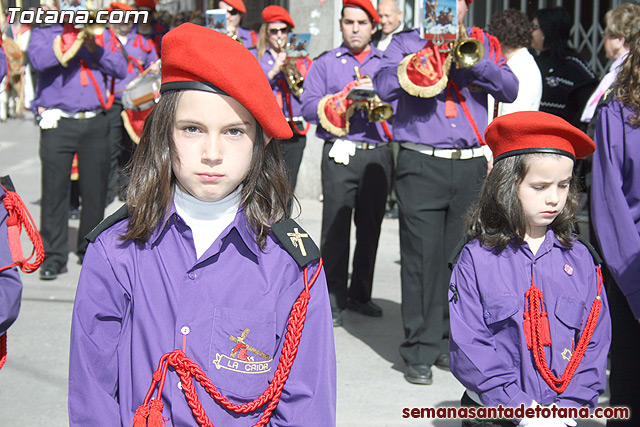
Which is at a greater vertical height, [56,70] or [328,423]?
[56,70]

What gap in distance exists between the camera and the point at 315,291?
2.24 meters

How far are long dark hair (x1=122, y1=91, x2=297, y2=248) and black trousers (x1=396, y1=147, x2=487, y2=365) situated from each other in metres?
2.83

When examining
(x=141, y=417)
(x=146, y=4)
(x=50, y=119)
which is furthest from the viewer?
(x=146, y=4)

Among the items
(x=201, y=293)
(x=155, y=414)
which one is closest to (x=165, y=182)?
(x=201, y=293)

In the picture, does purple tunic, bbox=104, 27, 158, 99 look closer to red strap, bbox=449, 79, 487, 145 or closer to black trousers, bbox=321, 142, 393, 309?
black trousers, bbox=321, 142, 393, 309

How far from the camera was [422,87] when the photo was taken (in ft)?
16.1

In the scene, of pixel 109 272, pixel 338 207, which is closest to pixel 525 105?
pixel 338 207

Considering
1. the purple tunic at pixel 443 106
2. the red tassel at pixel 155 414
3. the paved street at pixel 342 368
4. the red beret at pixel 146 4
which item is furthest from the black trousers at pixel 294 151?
the red tassel at pixel 155 414

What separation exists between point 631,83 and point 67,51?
16.2 feet

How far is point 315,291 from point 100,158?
18.3ft

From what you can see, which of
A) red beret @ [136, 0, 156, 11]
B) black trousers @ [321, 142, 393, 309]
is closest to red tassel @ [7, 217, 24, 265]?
black trousers @ [321, 142, 393, 309]

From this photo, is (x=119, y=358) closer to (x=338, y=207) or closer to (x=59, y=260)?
(x=338, y=207)

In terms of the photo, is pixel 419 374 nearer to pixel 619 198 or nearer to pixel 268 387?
pixel 619 198

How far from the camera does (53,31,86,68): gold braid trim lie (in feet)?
22.9
